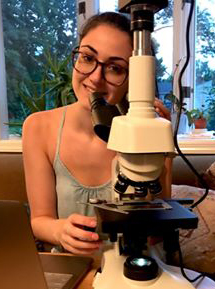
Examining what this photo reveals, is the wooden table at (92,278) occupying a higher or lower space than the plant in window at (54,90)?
lower

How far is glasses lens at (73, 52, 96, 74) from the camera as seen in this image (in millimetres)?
987

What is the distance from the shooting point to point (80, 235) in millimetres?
718

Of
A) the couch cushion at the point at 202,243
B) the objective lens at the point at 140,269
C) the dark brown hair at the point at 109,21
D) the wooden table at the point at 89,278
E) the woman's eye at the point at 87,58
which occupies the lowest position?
the couch cushion at the point at 202,243

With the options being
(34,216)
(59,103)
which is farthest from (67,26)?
(34,216)

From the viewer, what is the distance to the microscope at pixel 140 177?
1.88 feet

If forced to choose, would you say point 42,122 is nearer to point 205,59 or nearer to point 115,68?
Result: point 115,68

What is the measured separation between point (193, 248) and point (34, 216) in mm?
537

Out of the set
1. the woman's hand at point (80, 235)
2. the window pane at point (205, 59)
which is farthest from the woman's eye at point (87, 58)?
the window pane at point (205, 59)

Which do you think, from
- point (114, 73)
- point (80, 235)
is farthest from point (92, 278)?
point (114, 73)

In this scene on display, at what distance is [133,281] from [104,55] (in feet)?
1.98

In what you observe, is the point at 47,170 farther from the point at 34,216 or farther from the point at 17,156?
the point at 17,156

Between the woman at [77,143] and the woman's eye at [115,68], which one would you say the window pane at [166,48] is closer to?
the woman at [77,143]

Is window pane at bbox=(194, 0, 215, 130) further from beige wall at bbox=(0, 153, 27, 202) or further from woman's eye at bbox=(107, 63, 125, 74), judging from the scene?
woman's eye at bbox=(107, 63, 125, 74)

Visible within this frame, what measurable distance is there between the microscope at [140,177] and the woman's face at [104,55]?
1.05ft
